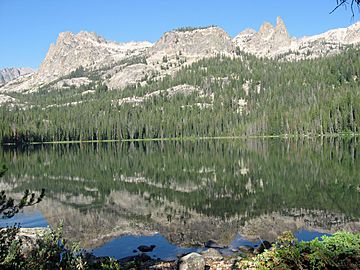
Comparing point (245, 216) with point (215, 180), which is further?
point (215, 180)

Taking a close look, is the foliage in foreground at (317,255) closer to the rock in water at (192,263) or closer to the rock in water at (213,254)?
the rock in water at (192,263)

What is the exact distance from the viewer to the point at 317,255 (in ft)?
26.7

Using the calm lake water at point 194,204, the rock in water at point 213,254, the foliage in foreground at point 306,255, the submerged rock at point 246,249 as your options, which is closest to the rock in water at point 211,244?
the calm lake water at point 194,204

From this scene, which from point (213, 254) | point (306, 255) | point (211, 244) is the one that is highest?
point (306, 255)

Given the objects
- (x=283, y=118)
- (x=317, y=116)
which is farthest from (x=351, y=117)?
(x=283, y=118)

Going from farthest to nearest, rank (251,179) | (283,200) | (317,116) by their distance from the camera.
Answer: (317,116)
(251,179)
(283,200)

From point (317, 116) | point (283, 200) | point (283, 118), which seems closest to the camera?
point (283, 200)

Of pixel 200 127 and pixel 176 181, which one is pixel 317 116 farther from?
pixel 176 181

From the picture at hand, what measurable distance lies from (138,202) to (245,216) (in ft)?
41.3

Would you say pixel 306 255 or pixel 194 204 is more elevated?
pixel 306 255

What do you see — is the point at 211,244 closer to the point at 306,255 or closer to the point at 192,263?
the point at 192,263

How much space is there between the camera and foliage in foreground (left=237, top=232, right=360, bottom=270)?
8113 millimetres

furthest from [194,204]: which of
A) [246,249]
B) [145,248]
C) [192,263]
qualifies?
[192,263]

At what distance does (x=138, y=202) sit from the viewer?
3750 cm
